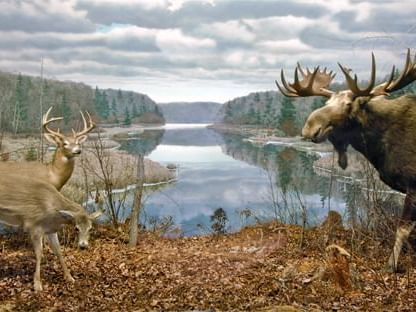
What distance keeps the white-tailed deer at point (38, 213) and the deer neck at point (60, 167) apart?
134 cm

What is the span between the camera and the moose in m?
6.16

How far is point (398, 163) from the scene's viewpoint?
619 cm

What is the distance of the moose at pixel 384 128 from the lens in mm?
6164

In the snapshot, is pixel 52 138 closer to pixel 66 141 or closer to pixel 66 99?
pixel 66 141

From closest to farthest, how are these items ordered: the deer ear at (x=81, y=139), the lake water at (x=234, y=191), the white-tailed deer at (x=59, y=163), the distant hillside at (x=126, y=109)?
the white-tailed deer at (x=59, y=163)
the deer ear at (x=81, y=139)
the lake water at (x=234, y=191)
the distant hillside at (x=126, y=109)

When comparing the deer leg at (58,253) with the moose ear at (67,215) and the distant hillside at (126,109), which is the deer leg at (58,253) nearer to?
the moose ear at (67,215)

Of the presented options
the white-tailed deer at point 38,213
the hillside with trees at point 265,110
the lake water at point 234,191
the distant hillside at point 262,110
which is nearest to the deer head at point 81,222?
the white-tailed deer at point 38,213

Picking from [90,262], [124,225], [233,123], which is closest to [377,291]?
[90,262]

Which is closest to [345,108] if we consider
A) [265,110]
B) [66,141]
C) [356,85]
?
[356,85]

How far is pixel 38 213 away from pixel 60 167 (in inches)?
62.3

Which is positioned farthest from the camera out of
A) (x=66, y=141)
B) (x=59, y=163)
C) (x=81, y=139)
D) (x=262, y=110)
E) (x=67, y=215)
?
(x=262, y=110)

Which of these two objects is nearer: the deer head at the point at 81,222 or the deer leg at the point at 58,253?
the deer head at the point at 81,222

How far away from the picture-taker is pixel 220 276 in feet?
21.2

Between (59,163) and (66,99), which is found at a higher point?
(66,99)
